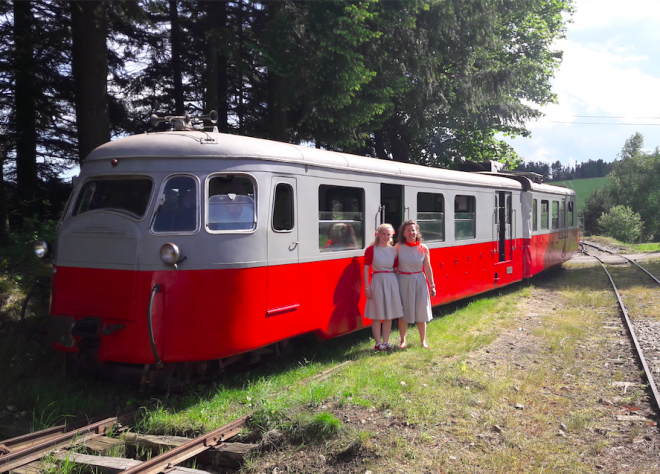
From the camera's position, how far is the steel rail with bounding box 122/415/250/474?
165 inches

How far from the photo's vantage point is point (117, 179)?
6.05 m

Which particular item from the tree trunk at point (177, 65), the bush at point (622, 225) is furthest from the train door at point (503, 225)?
the bush at point (622, 225)

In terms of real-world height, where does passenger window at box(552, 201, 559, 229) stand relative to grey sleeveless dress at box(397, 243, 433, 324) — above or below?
above

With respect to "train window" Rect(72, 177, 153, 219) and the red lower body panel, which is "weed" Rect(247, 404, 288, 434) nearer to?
the red lower body panel

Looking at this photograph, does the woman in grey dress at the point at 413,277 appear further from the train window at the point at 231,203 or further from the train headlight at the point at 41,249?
the train headlight at the point at 41,249

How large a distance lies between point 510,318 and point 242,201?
6.52m

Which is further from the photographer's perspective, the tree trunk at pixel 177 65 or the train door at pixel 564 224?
the train door at pixel 564 224

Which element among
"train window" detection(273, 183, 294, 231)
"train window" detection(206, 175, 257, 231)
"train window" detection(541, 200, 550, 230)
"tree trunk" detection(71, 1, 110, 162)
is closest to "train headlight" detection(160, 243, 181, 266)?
"train window" detection(206, 175, 257, 231)

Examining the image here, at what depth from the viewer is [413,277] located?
7766 millimetres

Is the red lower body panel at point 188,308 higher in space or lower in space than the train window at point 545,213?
lower

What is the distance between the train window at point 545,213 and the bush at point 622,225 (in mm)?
40329

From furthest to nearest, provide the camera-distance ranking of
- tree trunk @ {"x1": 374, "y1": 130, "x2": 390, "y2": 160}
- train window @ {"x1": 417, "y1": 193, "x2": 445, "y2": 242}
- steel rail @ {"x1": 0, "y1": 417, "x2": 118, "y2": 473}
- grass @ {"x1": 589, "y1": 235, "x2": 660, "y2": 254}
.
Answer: grass @ {"x1": 589, "y1": 235, "x2": 660, "y2": 254} → tree trunk @ {"x1": 374, "y1": 130, "x2": 390, "y2": 160} → train window @ {"x1": 417, "y1": 193, "x2": 445, "y2": 242} → steel rail @ {"x1": 0, "y1": 417, "x2": 118, "y2": 473}

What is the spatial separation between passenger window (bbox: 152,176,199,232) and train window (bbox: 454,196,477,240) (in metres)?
5.85

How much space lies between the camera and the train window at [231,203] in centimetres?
586
